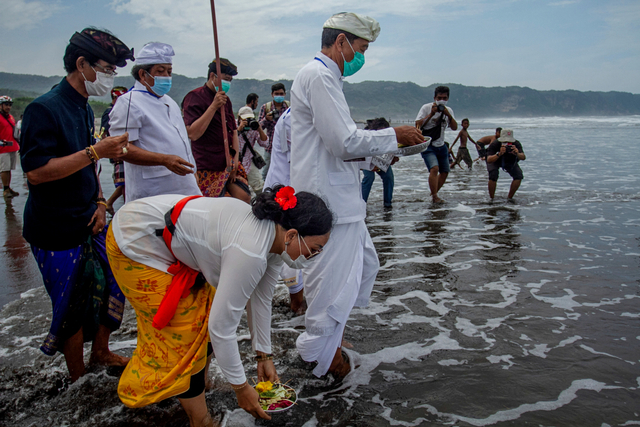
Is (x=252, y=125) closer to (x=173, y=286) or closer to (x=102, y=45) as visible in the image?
(x=102, y=45)

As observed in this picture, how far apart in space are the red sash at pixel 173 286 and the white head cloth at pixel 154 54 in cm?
144

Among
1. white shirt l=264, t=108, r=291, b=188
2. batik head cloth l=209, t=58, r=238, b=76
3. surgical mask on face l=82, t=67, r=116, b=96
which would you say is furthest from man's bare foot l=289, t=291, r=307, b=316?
batik head cloth l=209, t=58, r=238, b=76

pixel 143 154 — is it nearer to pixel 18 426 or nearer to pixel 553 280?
pixel 18 426

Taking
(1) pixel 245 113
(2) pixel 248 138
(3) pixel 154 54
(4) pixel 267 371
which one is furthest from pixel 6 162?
(4) pixel 267 371

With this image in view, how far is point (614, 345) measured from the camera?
300 centimetres

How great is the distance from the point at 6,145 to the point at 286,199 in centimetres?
919

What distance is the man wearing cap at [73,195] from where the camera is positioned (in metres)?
2.19

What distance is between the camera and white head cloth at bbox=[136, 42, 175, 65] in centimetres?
292

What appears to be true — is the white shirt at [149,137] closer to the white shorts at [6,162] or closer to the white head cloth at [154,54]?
the white head cloth at [154,54]

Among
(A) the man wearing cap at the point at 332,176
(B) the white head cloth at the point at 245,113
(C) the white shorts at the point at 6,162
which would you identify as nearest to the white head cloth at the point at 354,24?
(A) the man wearing cap at the point at 332,176

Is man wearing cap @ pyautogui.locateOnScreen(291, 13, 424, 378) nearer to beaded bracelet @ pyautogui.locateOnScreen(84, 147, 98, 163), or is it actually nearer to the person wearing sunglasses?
the person wearing sunglasses

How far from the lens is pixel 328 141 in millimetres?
2338

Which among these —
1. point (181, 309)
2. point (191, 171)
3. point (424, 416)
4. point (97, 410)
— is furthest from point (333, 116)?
point (97, 410)

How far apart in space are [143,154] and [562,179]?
10523mm
